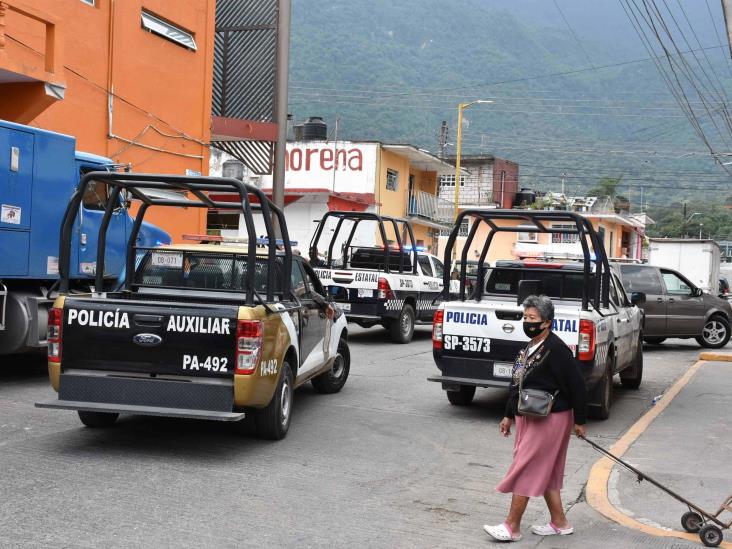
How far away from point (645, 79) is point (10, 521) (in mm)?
137251

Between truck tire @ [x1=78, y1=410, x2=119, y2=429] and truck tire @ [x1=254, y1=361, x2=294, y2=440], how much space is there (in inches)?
55.5

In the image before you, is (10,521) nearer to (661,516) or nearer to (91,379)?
(91,379)

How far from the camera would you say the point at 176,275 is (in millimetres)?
9195

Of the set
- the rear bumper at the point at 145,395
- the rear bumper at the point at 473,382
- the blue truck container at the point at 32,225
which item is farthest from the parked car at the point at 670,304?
the rear bumper at the point at 145,395

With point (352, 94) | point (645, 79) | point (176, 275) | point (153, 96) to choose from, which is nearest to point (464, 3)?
point (645, 79)

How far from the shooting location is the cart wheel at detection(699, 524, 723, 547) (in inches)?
223

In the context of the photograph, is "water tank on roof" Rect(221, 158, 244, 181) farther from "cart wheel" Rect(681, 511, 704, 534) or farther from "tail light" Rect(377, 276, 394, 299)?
"cart wheel" Rect(681, 511, 704, 534)

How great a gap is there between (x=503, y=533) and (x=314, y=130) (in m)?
40.8

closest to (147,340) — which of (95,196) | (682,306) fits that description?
(95,196)

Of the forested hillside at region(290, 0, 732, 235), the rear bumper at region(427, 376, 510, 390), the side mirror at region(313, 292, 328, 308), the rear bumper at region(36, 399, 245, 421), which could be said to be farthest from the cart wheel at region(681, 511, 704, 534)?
the forested hillside at region(290, 0, 732, 235)

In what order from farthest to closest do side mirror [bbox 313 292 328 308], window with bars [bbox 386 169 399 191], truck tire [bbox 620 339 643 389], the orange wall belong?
window with bars [bbox 386 169 399 191]
the orange wall
truck tire [bbox 620 339 643 389]
side mirror [bbox 313 292 328 308]

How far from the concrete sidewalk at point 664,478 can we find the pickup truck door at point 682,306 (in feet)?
25.0

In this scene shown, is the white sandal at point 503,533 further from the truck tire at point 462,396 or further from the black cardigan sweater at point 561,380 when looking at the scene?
the truck tire at point 462,396

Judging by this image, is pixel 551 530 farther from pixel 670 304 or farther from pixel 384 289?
pixel 670 304
